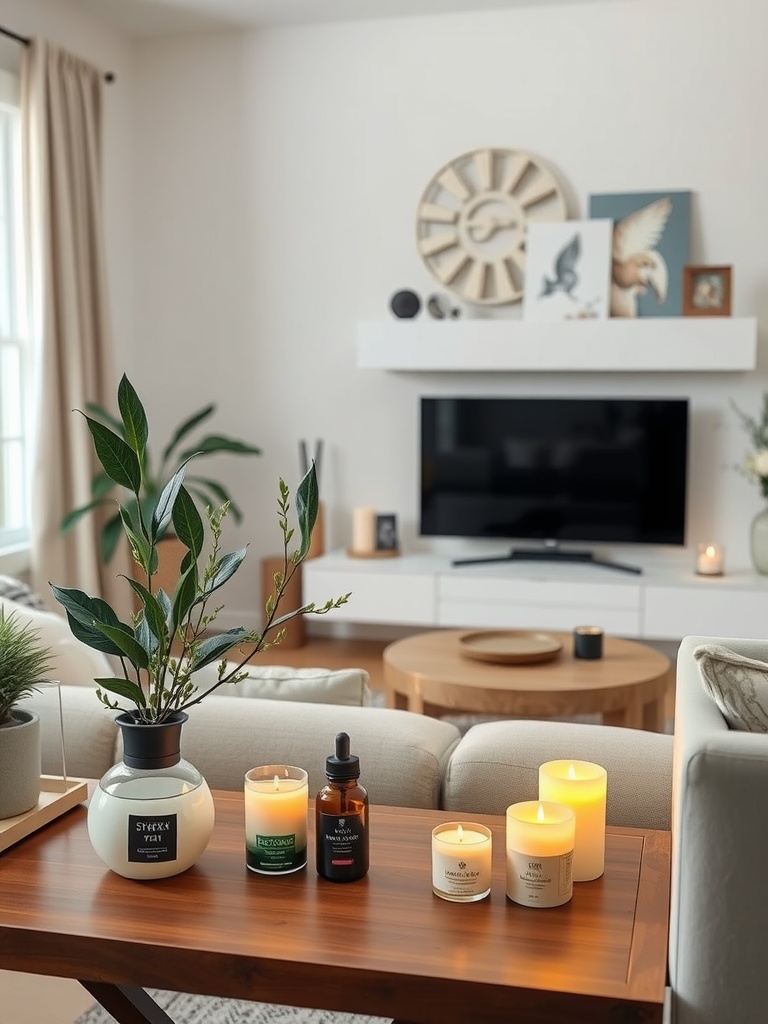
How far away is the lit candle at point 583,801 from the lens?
137 centimetres

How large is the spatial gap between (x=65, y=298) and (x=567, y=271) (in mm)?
2150

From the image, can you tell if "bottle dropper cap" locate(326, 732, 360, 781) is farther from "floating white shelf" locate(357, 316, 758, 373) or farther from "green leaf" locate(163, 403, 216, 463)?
"green leaf" locate(163, 403, 216, 463)

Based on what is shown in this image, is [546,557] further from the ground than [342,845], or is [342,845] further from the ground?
[342,845]

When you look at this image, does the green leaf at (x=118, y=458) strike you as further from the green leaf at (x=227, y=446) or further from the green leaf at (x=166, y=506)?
the green leaf at (x=227, y=446)

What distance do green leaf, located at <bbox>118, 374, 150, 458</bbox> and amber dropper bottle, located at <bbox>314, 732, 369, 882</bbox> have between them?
44cm

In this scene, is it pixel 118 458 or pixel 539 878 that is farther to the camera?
pixel 118 458

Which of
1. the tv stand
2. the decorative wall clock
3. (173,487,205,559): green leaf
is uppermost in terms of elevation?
the decorative wall clock

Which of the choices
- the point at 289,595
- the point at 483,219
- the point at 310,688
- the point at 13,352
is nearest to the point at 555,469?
the point at 483,219

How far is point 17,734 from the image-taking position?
1.53 m

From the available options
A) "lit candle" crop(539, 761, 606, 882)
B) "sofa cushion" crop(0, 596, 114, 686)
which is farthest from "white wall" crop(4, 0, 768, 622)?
"lit candle" crop(539, 761, 606, 882)

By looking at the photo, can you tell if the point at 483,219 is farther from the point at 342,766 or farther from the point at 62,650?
the point at 342,766

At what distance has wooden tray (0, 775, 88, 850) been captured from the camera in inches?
58.4

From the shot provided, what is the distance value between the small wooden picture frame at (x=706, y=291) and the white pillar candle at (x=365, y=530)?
5.41 feet

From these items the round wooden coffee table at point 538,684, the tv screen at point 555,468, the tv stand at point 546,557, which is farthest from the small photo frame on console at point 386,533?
the round wooden coffee table at point 538,684
